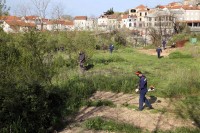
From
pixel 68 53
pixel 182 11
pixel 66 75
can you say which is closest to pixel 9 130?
pixel 66 75

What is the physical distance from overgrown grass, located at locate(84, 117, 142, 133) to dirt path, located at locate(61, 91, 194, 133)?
1.23 ft

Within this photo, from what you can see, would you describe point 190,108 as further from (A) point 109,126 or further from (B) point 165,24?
(B) point 165,24

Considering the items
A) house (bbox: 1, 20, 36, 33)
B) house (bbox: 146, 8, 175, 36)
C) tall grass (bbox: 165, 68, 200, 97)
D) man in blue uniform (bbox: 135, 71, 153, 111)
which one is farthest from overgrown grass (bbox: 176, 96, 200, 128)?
house (bbox: 146, 8, 175, 36)

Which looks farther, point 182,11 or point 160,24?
point 182,11

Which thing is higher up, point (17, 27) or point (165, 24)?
point (165, 24)

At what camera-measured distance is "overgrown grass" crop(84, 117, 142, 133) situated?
10648 millimetres

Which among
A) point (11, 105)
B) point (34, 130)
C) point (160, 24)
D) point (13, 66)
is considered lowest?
point (34, 130)

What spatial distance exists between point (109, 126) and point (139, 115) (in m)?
1.70

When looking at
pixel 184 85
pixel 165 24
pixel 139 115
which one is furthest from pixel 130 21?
pixel 139 115

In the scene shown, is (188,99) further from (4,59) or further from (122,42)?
(122,42)

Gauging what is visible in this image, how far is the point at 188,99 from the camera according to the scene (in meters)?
14.0

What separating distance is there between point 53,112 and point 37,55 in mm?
2899

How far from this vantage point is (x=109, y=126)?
1091cm

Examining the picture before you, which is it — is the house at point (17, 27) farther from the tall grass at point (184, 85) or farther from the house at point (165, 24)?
the house at point (165, 24)
